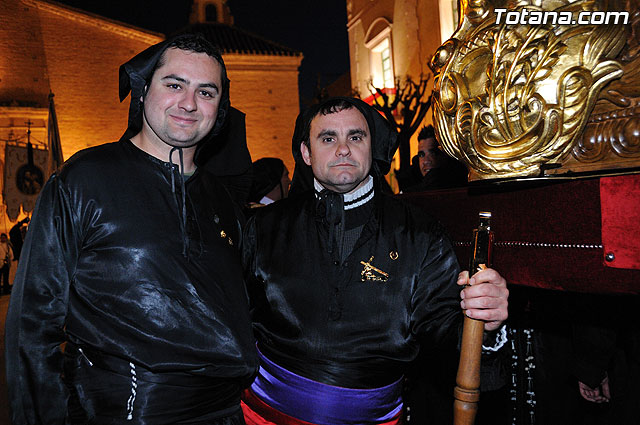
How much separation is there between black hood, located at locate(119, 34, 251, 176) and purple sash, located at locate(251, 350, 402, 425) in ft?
3.91

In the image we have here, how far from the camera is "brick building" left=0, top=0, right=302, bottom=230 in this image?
1898cm

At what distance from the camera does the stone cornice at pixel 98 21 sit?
812 inches

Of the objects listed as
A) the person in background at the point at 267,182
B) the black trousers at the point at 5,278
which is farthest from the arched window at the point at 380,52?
the black trousers at the point at 5,278

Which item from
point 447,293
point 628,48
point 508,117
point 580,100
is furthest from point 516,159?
point 447,293

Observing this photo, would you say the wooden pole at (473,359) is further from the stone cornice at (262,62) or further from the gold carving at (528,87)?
the stone cornice at (262,62)

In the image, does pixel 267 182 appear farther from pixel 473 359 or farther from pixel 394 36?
pixel 394 36

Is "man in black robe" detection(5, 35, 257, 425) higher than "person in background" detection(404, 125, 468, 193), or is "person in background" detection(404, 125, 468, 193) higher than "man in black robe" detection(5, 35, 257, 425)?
"person in background" detection(404, 125, 468, 193)

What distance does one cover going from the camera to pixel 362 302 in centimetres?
221

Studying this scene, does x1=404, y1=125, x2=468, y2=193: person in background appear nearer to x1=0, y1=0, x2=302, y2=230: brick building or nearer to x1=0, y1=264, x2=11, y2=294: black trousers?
x1=0, y1=264, x2=11, y2=294: black trousers

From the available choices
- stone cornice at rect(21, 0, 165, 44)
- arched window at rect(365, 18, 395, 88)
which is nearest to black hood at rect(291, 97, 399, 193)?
arched window at rect(365, 18, 395, 88)

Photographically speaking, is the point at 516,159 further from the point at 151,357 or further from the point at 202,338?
the point at 151,357

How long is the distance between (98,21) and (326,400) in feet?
79.5

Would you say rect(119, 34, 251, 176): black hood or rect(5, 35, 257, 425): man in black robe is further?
rect(119, 34, 251, 176): black hood

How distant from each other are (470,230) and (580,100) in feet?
2.23
